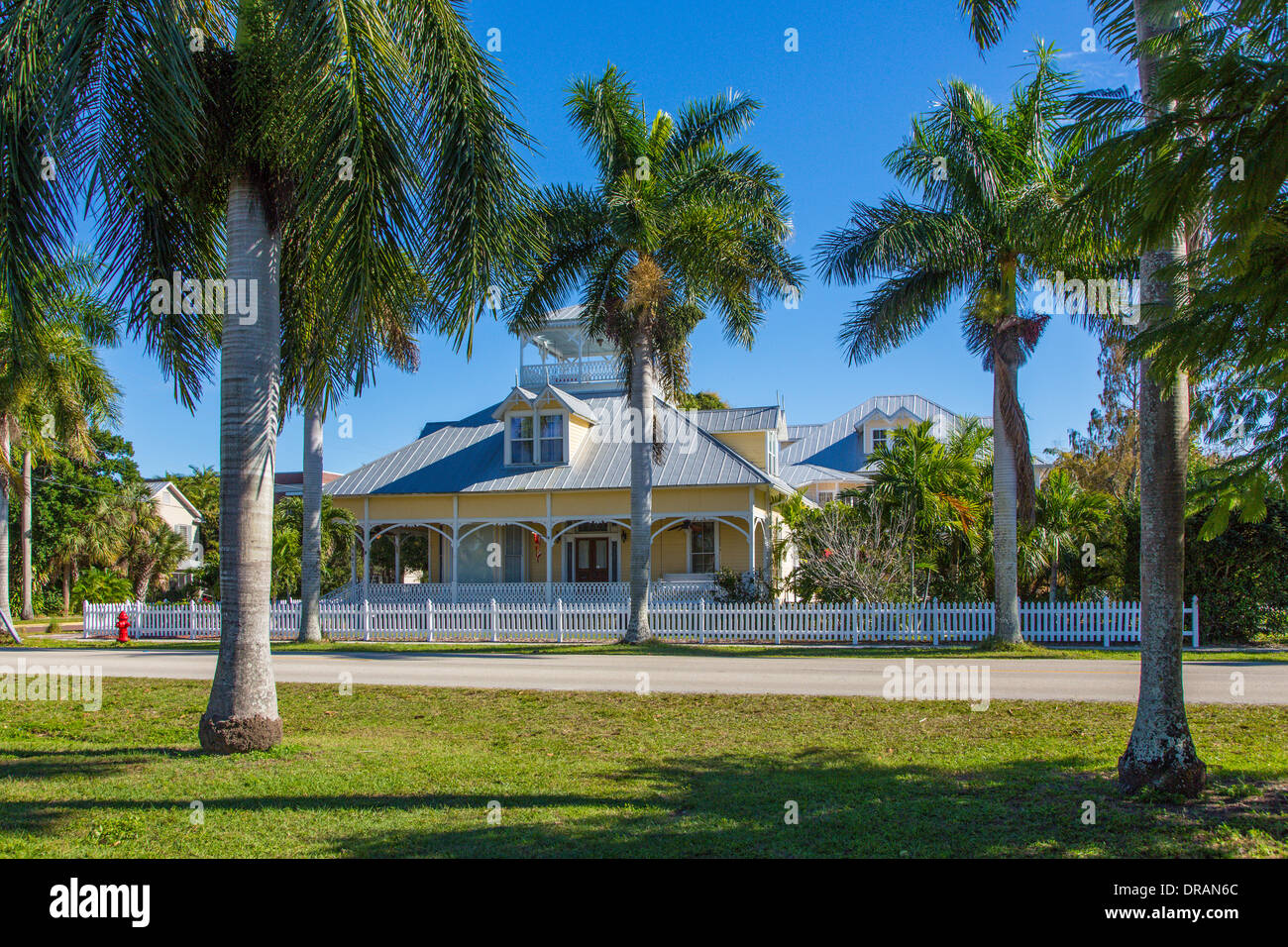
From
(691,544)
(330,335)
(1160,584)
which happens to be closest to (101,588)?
(691,544)

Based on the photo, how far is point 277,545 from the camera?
2958 cm

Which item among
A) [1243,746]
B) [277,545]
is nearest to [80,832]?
[1243,746]

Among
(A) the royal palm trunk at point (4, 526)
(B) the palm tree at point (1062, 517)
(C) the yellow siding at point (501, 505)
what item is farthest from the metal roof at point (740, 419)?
(A) the royal palm trunk at point (4, 526)

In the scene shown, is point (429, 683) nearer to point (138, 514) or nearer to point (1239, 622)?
point (1239, 622)

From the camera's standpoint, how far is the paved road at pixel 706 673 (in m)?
12.5

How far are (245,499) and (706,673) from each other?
876cm

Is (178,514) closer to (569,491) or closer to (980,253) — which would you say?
(569,491)

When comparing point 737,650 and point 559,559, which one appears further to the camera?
point 559,559

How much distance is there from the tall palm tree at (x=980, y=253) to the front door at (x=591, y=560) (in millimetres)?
14037

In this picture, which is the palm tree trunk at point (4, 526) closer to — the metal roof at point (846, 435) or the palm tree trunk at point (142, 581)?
the palm tree trunk at point (142, 581)

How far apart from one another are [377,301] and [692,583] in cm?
2022

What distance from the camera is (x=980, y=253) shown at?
18.1 metres

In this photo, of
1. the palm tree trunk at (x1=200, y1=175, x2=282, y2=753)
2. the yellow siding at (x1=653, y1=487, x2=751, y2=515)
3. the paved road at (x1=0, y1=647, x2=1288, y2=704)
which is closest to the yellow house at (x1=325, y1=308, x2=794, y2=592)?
the yellow siding at (x1=653, y1=487, x2=751, y2=515)

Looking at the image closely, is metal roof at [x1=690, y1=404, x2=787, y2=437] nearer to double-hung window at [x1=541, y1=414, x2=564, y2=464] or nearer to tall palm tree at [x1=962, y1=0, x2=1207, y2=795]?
double-hung window at [x1=541, y1=414, x2=564, y2=464]
